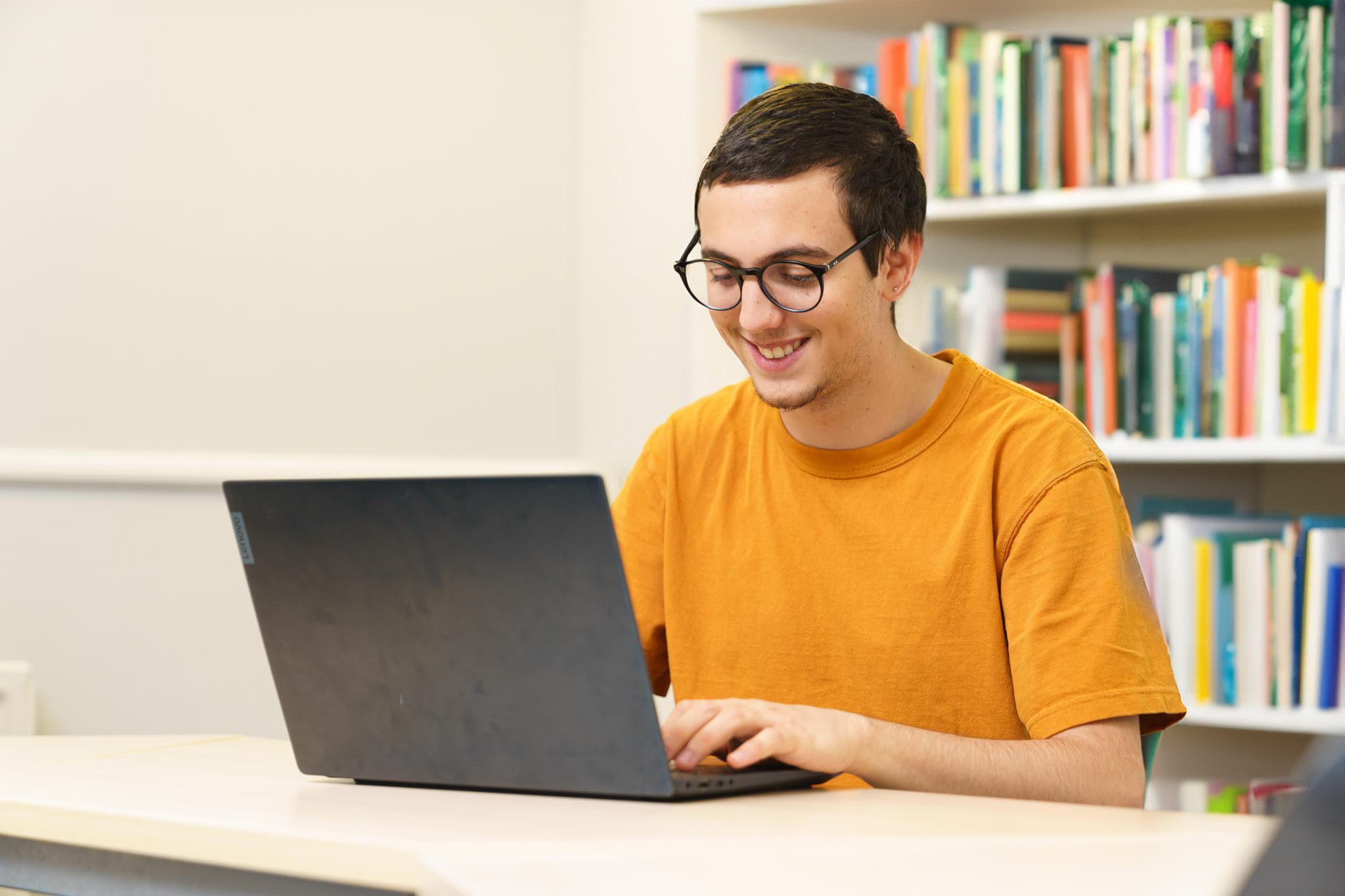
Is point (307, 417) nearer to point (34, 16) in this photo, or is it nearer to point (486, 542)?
point (34, 16)

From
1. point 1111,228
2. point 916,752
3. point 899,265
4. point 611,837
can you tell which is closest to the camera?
point 611,837

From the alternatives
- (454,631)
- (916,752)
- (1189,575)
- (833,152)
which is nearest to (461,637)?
(454,631)

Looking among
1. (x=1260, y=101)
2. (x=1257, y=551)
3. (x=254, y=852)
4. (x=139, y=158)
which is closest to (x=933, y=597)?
(x=254, y=852)

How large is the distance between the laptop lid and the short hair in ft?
1.65

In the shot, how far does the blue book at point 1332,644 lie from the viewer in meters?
1.88

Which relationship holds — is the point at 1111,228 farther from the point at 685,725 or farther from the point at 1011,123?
the point at 685,725

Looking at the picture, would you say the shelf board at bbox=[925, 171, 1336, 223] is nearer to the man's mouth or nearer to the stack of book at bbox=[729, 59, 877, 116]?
the stack of book at bbox=[729, 59, 877, 116]

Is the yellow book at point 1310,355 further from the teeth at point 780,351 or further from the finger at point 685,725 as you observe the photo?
the finger at point 685,725

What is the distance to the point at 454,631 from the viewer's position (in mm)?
886

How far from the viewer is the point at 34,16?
71.9 inches

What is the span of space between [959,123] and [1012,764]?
1361 millimetres

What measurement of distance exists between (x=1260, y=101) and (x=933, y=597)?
1.16 meters

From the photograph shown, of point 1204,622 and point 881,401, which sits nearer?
point 881,401

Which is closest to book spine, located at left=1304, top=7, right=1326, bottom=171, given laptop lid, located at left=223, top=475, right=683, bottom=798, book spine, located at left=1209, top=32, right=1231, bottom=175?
book spine, located at left=1209, top=32, right=1231, bottom=175
